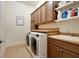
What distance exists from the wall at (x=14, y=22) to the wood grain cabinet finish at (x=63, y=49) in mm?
4120

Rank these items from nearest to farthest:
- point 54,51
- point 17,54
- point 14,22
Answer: point 54,51, point 17,54, point 14,22

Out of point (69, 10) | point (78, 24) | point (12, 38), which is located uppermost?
point (69, 10)

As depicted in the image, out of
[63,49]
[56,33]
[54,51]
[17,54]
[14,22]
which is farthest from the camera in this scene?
[14,22]

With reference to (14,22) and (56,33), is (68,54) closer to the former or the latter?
(56,33)

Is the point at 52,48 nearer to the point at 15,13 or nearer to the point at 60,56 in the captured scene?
the point at 60,56

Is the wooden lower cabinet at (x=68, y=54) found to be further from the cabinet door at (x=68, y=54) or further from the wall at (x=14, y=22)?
the wall at (x=14, y=22)

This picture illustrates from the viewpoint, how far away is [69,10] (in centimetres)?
243

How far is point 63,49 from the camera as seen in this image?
1.88 metres

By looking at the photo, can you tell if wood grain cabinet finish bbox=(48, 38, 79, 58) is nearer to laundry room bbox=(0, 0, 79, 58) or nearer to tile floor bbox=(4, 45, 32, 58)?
laundry room bbox=(0, 0, 79, 58)

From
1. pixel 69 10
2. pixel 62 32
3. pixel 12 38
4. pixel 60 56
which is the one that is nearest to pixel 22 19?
pixel 12 38

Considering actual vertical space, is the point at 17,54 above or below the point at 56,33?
below

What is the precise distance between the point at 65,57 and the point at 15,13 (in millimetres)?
5019

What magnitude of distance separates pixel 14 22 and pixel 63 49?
15.8 ft

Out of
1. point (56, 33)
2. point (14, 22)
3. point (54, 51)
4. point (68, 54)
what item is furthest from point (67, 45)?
point (14, 22)
